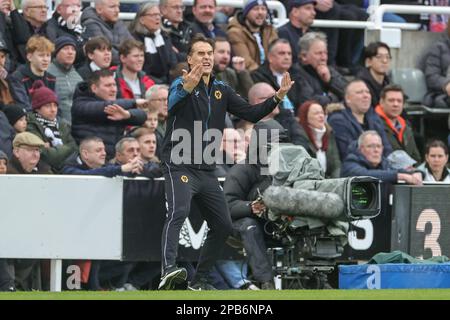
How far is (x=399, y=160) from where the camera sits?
17594 millimetres

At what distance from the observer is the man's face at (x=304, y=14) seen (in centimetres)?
1930

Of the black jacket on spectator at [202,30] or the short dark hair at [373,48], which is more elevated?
the black jacket on spectator at [202,30]

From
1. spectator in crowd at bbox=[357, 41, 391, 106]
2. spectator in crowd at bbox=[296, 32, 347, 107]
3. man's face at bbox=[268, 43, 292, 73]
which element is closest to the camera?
man's face at bbox=[268, 43, 292, 73]

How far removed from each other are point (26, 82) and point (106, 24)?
174cm

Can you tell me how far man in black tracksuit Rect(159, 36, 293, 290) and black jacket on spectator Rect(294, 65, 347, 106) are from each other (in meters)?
4.69

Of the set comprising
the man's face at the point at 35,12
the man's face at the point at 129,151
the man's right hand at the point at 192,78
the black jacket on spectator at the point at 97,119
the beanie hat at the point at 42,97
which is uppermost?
the man's face at the point at 35,12

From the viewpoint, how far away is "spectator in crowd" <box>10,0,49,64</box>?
17.1m

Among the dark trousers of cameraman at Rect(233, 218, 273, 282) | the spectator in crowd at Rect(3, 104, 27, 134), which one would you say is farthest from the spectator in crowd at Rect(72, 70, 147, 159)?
the dark trousers of cameraman at Rect(233, 218, 273, 282)

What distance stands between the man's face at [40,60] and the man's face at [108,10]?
1.34 meters

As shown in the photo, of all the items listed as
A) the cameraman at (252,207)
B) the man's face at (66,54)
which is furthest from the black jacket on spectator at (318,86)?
the cameraman at (252,207)

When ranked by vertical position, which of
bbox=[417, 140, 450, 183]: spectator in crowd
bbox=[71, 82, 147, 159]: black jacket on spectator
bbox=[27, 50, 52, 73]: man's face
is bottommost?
bbox=[417, 140, 450, 183]: spectator in crowd

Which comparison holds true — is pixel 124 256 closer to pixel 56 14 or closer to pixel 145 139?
pixel 145 139

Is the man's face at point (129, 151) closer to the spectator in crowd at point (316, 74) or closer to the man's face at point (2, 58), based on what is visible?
the man's face at point (2, 58)

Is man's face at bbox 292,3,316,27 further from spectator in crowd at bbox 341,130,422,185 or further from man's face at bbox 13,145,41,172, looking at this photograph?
man's face at bbox 13,145,41,172
